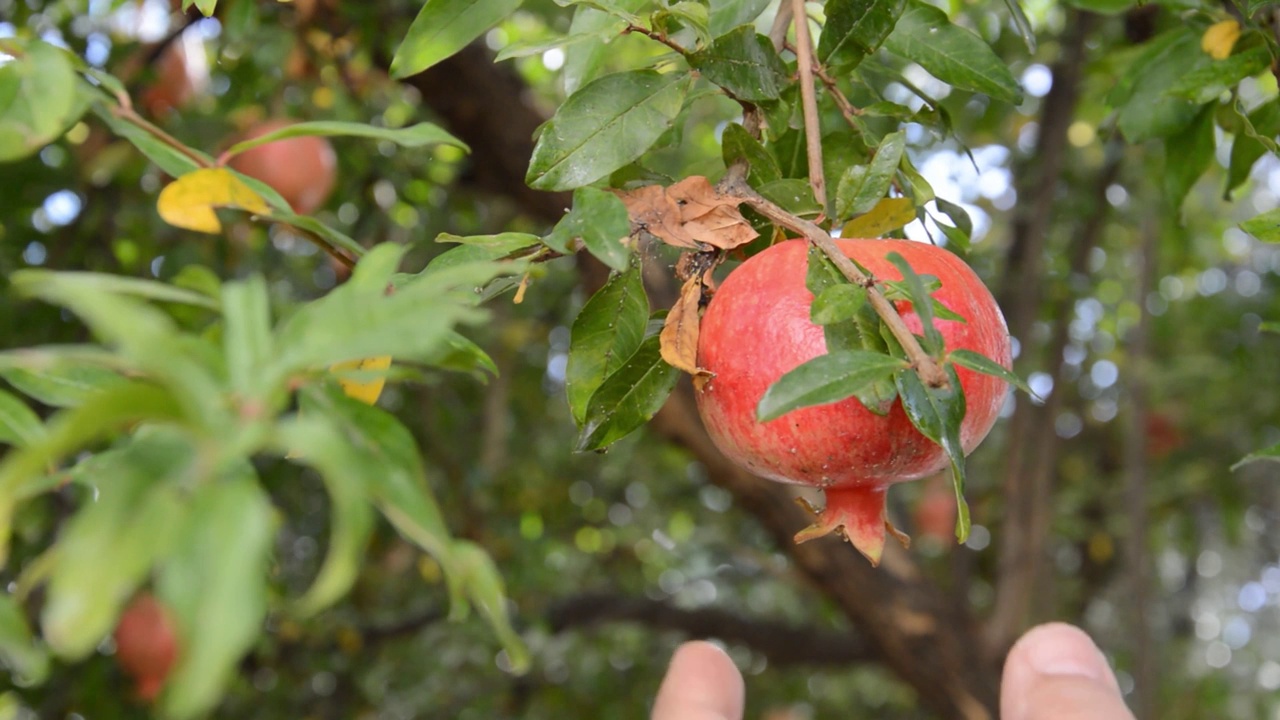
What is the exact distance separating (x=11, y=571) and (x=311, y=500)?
71 cm

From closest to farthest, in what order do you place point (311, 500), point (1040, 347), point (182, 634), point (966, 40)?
point (182, 634) → point (966, 40) → point (311, 500) → point (1040, 347)

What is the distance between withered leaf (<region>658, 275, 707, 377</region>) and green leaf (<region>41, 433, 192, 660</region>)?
289mm

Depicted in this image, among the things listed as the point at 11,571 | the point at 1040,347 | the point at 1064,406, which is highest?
the point at 11,571

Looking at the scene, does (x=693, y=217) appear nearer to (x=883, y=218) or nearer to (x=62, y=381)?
(x=883, y=218)

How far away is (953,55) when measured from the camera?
659mm

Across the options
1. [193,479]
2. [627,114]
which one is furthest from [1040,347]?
[193,479]

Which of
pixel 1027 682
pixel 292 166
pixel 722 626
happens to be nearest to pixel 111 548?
pixel 1027 682

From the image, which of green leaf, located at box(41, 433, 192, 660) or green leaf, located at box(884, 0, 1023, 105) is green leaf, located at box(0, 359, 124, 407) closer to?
green leaf, located at box(41, 433, 192, 660)

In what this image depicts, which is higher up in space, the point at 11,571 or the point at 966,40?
the point at 966,40

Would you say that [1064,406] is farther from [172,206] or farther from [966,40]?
[172,206]

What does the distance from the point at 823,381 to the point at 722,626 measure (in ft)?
6.36

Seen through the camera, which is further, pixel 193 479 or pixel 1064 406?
pixel 1064 406

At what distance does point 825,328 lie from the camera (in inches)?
19.2

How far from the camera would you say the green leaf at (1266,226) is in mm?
588
